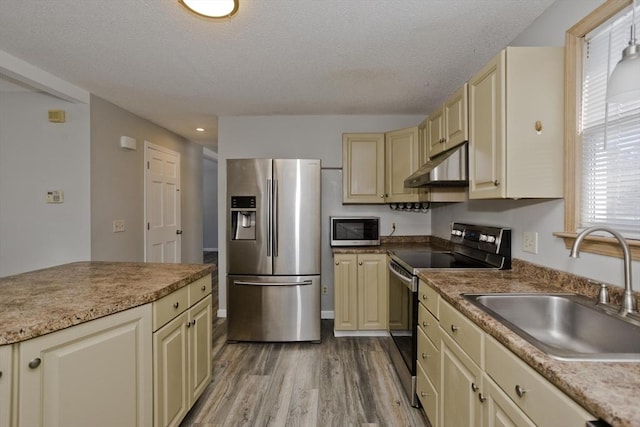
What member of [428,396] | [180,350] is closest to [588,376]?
[428,396]

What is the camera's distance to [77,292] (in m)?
1.41

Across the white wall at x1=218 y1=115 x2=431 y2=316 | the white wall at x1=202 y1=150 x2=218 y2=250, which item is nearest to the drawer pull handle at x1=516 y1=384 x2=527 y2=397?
the white wall at x1=218 y1=115 x2=431 y2=316

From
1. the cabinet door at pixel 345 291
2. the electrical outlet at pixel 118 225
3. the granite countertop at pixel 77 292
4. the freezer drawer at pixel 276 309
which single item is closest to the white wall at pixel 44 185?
the electrical outlet at pixel 118 225

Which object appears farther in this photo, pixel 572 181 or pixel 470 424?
pixel 572 181

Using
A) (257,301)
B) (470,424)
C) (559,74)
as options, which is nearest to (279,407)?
(257,301)

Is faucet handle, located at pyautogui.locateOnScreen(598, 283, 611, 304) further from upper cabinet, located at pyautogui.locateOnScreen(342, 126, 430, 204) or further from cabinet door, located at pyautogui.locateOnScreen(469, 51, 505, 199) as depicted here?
upper cabinet, located at pyautogui.locateOnScreen(342, 126, 430, 204)

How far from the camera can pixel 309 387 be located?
7.27 feet

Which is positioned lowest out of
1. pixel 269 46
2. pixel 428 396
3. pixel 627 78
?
pixel 428 396

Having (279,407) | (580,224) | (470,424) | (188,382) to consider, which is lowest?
(279,407)

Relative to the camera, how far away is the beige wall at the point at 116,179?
2.95 m

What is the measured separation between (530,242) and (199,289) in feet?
6.69

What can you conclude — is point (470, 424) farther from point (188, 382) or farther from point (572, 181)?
point (188, 382)

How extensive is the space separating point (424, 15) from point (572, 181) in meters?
1.17

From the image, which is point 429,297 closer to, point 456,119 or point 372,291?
point 456,119
